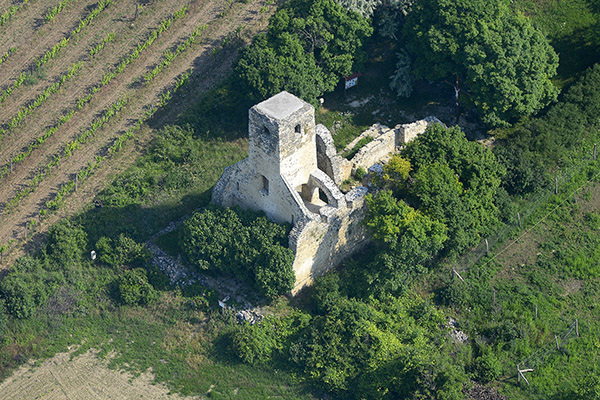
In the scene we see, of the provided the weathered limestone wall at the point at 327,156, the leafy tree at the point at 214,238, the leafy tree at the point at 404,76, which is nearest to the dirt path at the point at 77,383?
the leafy tree at the point at 214,238

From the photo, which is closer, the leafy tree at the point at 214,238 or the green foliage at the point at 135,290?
the leafy tree at the point at 214,238

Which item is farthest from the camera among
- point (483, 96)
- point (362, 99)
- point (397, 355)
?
point (362, 99)

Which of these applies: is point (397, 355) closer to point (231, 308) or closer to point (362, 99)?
point (231, 308)

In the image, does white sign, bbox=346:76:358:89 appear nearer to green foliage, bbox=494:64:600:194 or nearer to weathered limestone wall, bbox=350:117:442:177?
weathered limestone wall, bbox=350:117:442:177

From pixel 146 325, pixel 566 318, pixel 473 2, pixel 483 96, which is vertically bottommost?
pixel 566 318

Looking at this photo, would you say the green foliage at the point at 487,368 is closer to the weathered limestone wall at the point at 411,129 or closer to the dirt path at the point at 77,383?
the dirt path at the point at 77,383

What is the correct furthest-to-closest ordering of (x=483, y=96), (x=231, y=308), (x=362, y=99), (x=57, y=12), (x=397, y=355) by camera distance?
(x=57, y=12)
(x=362, y=99)
(x=483, y=96)
(x=231, y=308)
(x=397, y=355)

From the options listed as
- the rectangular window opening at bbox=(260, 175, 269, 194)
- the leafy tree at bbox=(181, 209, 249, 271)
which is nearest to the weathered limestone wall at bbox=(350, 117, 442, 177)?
the rectangular window opening at bbox=(260, 175, 269, 194)

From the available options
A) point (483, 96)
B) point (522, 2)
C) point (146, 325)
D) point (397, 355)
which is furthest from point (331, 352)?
point (522, 2)
